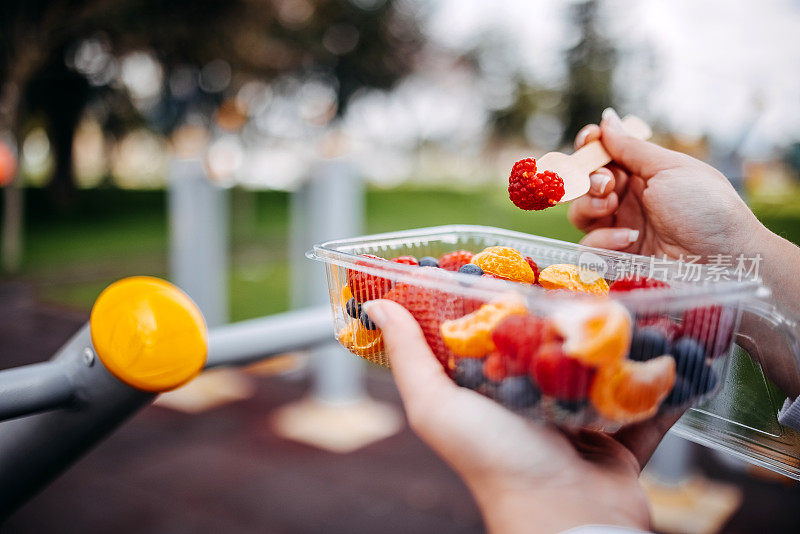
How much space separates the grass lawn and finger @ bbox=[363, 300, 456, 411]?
10.8 ft

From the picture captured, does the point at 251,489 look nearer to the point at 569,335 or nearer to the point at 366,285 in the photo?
the point at 366,285

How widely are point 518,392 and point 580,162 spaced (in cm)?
57

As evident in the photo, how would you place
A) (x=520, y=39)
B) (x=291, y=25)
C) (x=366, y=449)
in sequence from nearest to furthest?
(x=366, y=449) < (x=520, y=39) < (x=291, y=25)

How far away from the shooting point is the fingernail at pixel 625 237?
1212 mm

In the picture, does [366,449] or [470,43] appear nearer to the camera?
[366,449]

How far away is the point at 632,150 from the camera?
3.84 feet

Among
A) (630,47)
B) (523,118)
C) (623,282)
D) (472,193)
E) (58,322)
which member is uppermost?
(630,47)

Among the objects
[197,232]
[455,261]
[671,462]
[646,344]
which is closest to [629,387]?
[646,344]

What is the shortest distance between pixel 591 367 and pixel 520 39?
385 inches

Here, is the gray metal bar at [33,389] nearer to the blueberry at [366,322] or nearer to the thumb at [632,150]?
the blueberry at [366,322]

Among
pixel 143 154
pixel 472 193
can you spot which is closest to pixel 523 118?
pixel 472 193

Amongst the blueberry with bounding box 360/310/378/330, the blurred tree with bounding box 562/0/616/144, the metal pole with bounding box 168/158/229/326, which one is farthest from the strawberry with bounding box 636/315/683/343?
the blurred tree with bounding box 562/0/616/144

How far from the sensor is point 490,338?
26.8 inches

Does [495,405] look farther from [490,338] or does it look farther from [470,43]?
[470,43]
